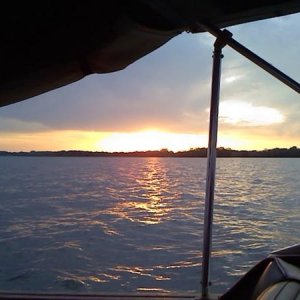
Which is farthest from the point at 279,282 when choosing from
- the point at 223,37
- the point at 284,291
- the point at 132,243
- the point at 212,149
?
the point at 132,243

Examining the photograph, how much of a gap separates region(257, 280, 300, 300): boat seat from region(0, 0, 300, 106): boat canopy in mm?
863

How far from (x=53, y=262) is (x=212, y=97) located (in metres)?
6.24

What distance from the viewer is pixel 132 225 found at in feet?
36.4

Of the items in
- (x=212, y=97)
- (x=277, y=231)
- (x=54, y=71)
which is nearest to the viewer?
(x=54, y=71)

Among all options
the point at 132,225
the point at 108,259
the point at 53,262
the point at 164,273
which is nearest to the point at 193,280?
the point at 164,273

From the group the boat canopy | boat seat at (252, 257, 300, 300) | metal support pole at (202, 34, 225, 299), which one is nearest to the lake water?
metal support pole at (202, 34, 225, 299)

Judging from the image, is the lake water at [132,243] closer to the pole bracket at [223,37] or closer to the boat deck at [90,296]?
the boat deck at [90,296]

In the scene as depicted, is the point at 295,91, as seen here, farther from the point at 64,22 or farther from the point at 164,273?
the point at 164,273

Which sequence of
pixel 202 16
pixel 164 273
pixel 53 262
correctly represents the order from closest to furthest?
pixel 202 16 → pixel 164 273 → pixel 53 262

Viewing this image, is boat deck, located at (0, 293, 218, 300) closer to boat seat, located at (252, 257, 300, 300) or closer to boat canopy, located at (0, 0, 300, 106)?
boat seat, located at (252, 257, 300, 300)

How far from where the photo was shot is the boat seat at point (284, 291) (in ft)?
3.21

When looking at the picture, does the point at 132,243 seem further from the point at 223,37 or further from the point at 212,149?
the point at 223,37

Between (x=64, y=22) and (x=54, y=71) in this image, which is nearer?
(x=64, y=22)

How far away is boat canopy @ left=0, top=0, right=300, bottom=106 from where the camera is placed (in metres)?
1.20
